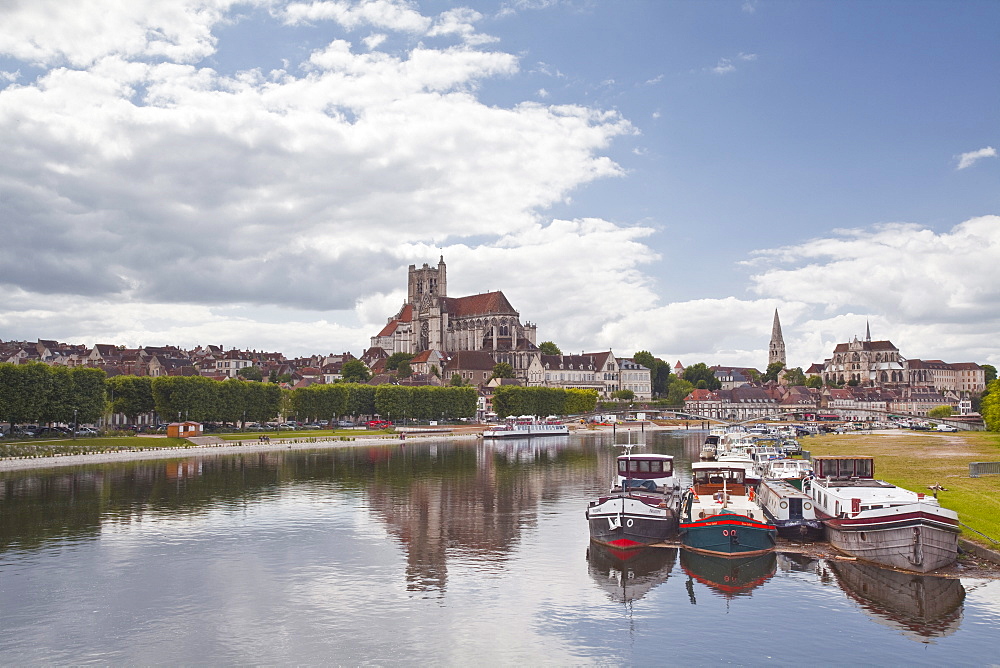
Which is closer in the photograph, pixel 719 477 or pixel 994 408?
pixel 719 477

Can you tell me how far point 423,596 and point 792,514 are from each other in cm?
1931

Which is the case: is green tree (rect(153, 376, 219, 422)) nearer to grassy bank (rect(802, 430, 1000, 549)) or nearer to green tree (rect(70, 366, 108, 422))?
green tree (rect(70, 366, 108, 422))

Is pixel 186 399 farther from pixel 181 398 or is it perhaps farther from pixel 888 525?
pixel 888 525

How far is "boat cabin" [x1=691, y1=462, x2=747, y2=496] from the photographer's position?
4362 cm

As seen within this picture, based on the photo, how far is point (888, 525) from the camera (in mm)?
32344

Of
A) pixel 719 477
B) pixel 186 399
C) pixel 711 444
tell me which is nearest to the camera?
pixel 719 477

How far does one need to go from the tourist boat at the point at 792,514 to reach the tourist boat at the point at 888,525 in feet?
1.98

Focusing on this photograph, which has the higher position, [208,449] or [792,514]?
[792,514]

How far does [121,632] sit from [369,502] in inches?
1155

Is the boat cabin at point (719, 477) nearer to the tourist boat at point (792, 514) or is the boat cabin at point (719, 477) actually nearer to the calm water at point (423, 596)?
the tourist boat at point (792, 514)

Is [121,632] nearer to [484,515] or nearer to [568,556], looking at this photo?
[568,556]

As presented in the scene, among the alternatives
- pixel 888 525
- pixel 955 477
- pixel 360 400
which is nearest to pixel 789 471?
pixel 955 477

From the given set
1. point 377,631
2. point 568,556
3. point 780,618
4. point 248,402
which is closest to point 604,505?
point 568,556

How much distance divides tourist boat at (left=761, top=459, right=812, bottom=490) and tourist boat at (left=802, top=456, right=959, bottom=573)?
1149cm
